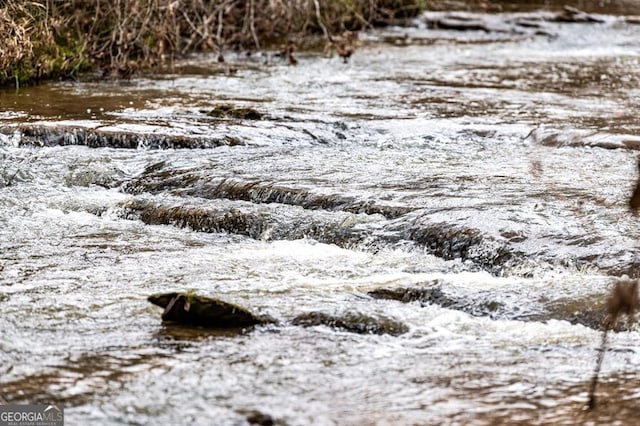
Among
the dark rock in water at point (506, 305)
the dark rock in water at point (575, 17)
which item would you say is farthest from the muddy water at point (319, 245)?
the dark rock in water at point (575, 17)

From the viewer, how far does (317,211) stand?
6719 mm

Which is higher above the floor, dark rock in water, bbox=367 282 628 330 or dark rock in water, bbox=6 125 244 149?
dark rock in water, bbox=6 125 244 149

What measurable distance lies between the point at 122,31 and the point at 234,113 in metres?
2.48

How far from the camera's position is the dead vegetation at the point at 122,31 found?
10555mm

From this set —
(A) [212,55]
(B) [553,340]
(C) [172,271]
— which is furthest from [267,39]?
(B) [553,340]

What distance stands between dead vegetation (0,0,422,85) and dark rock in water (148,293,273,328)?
18.9 feet

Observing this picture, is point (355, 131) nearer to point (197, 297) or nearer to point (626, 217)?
point (626, 217)

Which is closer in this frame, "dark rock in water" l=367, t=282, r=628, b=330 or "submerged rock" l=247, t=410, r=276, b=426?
"submerged rock" l=247, t=410, r=276, b=426

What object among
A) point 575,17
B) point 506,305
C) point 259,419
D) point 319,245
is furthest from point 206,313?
point 575,17

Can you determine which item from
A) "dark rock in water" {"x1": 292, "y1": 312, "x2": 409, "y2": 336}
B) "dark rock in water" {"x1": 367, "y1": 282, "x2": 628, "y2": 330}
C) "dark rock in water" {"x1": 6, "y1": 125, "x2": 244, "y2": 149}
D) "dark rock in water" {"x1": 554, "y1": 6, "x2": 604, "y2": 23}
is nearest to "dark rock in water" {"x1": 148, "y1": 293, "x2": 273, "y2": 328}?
"dark rock in water" {"x1": 292, "y1": 312, "x2": 409, "y2": 336}

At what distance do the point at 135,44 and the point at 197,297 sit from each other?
7.30m

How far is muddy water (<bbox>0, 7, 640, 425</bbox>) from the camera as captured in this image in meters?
4.14

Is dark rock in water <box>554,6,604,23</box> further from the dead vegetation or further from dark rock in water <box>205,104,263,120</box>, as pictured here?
dark rock in water <box>205,104,263,120</box>

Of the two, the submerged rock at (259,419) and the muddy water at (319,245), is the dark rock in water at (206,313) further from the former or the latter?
the submerged rock at (259,419)
